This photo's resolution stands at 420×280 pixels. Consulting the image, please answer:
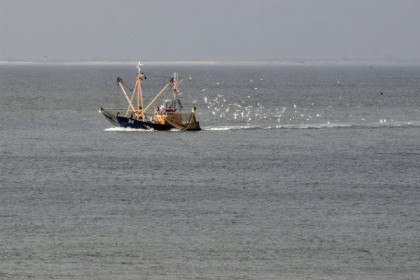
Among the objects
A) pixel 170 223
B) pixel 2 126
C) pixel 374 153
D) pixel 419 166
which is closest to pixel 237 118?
pixel 2 126

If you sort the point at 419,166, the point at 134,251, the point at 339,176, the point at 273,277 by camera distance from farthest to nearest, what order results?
the point at 419,166 < the point at 339,176 < the point at 134,251 < the point at 273,277

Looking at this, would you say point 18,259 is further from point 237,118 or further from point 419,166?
point 237,118

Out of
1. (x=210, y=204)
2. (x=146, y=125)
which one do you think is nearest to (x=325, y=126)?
(x=146, y=125)

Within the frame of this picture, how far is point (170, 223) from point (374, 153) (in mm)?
46917

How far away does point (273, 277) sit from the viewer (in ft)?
205

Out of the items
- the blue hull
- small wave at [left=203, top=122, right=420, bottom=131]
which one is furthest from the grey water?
small wave at [left=203, top=122, right=420, bottom=131]

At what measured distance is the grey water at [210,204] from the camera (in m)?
65.6

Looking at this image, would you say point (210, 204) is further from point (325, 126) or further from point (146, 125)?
point (325, 126)

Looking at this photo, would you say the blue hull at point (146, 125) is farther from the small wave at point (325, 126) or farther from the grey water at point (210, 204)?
the small wave at point (325, 126)

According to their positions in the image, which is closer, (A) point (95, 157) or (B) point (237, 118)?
(A) point (95, 157)

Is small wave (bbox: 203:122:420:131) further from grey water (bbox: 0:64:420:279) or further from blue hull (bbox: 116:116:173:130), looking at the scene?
blue hull (bbox: 116:116:173:130)

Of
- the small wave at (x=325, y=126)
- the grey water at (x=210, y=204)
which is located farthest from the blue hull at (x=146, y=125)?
the small wave at (x=325, y=126)

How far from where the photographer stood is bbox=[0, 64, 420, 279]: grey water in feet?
215

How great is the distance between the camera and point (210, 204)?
85.1 metres
